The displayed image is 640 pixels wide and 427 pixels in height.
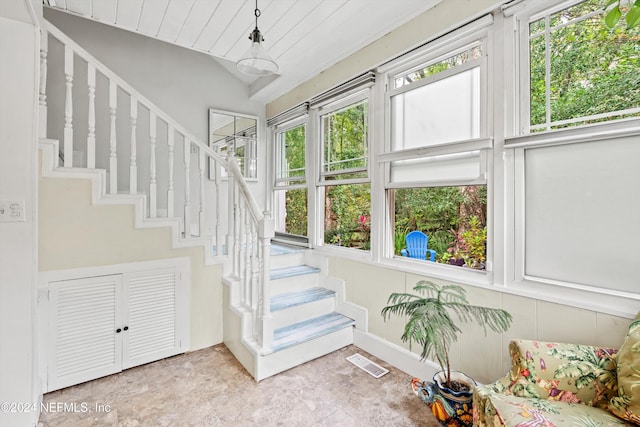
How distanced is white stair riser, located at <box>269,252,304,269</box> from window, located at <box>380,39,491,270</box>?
3.84ft

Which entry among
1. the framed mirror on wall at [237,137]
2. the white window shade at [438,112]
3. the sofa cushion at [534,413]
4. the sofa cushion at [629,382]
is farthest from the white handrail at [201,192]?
the sofa cushion at [629,382]

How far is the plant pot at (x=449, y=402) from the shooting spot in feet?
5.38

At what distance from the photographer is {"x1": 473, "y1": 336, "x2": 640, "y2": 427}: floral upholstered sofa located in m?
1.17

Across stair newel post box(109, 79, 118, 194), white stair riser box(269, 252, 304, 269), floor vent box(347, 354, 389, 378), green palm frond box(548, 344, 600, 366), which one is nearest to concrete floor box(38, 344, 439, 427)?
floor vent box(347, 354, 389, 378)

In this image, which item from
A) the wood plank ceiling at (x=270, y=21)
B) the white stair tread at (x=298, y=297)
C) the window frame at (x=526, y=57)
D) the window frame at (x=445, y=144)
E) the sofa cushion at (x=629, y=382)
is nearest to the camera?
the sofa cushion at (x=629, y=382)

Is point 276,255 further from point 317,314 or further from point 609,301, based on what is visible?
point 609,301

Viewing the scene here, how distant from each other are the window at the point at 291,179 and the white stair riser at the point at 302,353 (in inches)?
53.9

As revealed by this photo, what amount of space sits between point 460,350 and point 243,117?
11.6ft

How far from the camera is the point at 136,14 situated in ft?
8.09

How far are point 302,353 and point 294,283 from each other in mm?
747

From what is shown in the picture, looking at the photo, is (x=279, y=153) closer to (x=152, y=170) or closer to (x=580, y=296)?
(x=152, y=170)

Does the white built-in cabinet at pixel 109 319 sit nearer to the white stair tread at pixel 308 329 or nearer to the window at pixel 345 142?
the white stair tread at pixel 308 329

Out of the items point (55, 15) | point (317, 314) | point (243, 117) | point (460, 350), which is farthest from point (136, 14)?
point (460, 350)

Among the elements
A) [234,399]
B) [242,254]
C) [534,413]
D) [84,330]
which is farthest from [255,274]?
[534,413]
